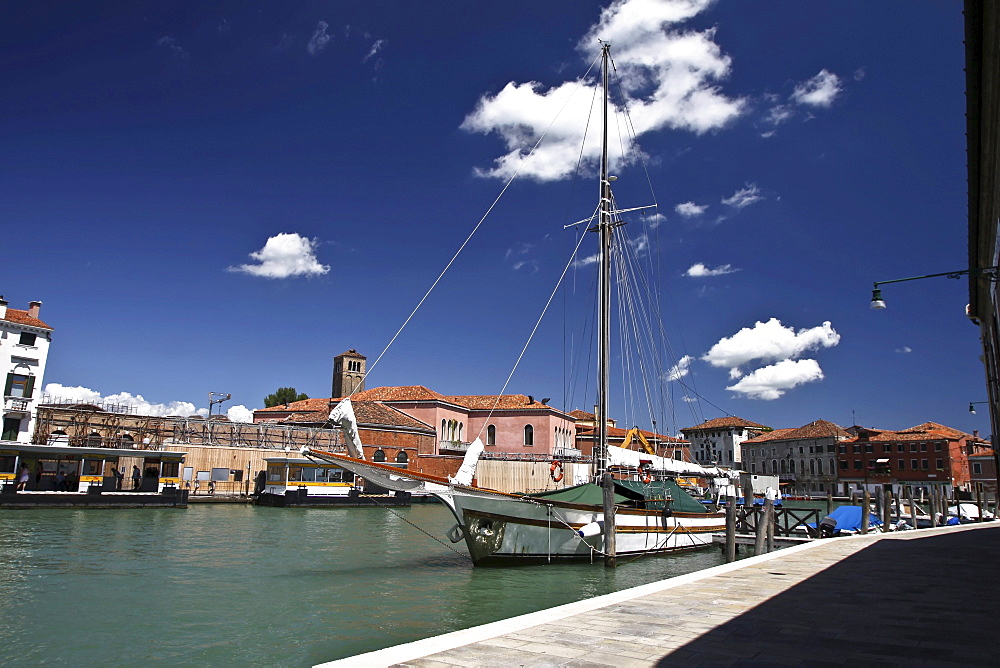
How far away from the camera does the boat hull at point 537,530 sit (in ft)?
51.6

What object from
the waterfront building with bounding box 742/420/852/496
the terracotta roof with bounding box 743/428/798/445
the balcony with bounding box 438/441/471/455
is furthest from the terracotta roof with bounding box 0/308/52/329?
the terracotta roof with bounding box 743/428/798/445

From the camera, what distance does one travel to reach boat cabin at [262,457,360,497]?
3891 centimetres

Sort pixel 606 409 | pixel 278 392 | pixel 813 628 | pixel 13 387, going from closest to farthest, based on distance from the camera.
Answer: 1. pixel 813 628
2. pixel 606 409
3. pixel 13 387
4. pixel 278 392

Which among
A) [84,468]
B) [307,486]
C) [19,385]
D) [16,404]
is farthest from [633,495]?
[19,385]

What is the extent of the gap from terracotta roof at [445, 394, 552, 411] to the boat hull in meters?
38.0

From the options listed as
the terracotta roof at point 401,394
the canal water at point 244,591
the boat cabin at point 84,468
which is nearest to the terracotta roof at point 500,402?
the terracotta roof at point 401,394

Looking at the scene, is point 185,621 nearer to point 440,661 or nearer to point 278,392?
point 440,661

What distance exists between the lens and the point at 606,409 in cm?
2014

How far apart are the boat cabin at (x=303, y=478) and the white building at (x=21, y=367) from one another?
13.0m

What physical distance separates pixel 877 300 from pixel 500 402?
4890cm

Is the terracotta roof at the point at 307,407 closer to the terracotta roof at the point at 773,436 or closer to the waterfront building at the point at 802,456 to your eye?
the waterfront building at the point at 802,456

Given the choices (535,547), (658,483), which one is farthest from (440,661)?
(658,483)

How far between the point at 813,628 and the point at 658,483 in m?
15.4

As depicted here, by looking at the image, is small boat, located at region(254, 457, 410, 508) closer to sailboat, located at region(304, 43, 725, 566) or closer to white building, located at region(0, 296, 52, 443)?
white building, located at region(0, 296, 52, 443)
